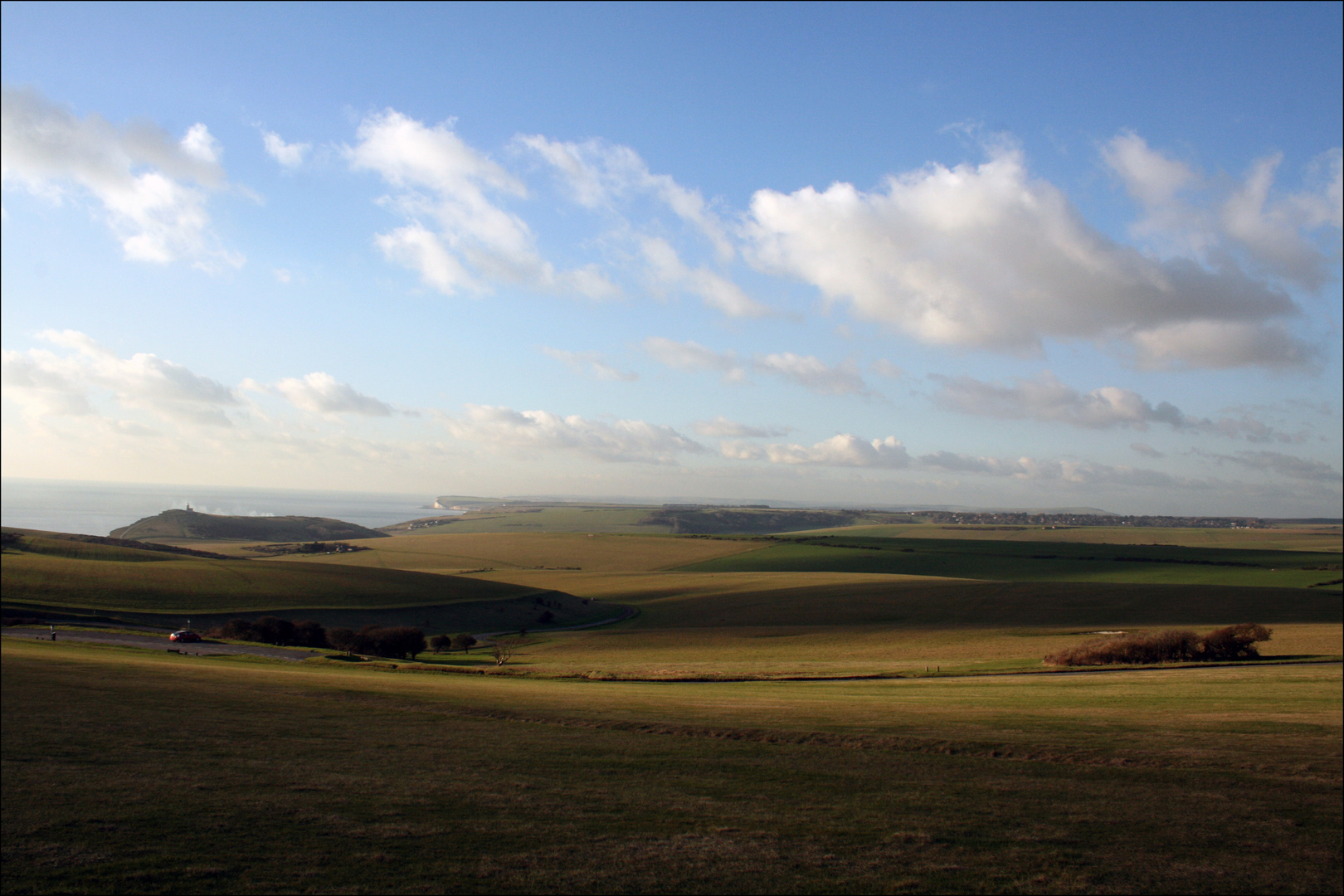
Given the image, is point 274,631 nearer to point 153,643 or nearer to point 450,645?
point 153,643

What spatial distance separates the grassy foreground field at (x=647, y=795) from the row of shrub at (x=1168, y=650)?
14.1 m

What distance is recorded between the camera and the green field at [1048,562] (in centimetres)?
8744

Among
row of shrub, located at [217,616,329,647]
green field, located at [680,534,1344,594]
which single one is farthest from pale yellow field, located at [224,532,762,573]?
row of shrub, located at [217,616,329,647]

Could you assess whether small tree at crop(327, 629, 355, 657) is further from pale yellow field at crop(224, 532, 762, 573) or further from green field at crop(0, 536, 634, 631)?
pale yellow field at crop(224, 532, 762, 573)

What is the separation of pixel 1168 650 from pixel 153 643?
48709 millimetres

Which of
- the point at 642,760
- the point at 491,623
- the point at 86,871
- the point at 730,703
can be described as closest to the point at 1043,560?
the point at 491,623

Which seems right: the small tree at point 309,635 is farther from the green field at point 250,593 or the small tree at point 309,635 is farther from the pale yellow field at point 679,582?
the pale yellow field at point 679,582

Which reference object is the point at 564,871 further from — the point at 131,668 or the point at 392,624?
the point at 392,624

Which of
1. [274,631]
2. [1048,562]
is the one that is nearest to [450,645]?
[274,631]

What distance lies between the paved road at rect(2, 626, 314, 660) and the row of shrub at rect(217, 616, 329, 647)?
412cm

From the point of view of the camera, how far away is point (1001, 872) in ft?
27.6

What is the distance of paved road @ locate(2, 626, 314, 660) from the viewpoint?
123 feet

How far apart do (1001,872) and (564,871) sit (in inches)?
187

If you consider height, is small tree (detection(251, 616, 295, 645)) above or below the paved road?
below
